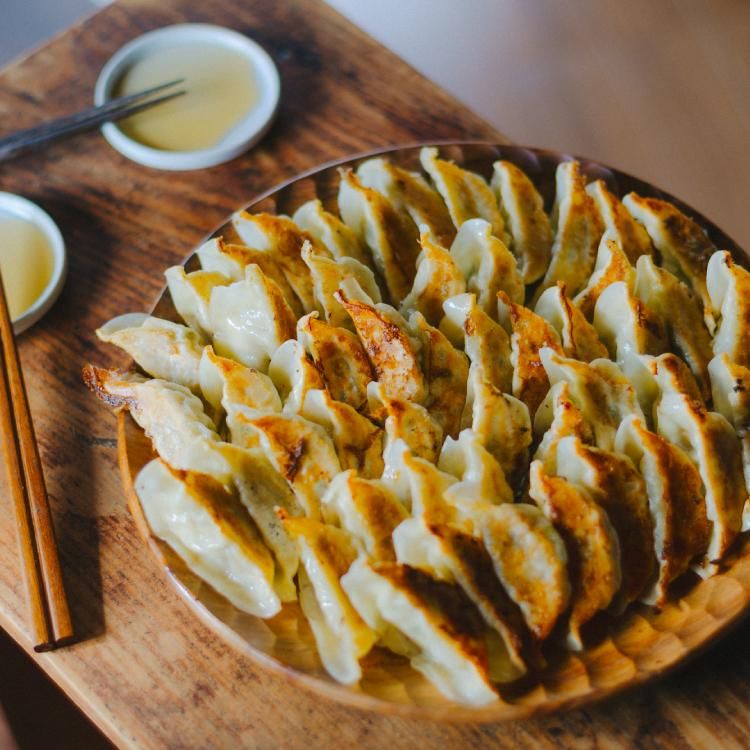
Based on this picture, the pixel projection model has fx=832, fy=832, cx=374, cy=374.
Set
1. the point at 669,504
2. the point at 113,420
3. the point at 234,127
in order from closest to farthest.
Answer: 1. the point at 669,504
2. the point at 113,420
3. the point at 234,127

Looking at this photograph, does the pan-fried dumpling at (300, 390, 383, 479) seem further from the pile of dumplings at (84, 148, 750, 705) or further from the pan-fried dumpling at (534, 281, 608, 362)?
the pan-fried dumpling at (534, 281, 608, 362)

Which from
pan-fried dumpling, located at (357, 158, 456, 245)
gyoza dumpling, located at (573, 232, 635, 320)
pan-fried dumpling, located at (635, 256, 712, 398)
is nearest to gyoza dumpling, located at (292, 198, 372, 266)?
pan-fried dumpling, located at (357, 158, 456, 245)

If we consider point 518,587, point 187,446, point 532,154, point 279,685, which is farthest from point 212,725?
point 532,154

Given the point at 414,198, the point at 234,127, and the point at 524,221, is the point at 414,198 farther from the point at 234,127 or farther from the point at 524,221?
the point at 234,127

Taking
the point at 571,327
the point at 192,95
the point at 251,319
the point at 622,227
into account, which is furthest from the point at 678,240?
the point at 192,95

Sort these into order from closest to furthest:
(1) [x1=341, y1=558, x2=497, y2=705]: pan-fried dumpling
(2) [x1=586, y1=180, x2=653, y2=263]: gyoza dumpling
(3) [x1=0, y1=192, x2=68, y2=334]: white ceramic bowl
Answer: (1) [x1=341, y1=558, x2=497, y2=705]: pan-fried dumpling < (2) [x1=586, y1=180, x2=653, y2=263]: gyoza dumpling < (3) [x1=0, y1=192, x2=68, y2=334]: white ceramic bowl

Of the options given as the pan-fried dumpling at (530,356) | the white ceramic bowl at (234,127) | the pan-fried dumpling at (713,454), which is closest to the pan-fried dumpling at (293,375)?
the pan-fried dumpling at (530,356)
